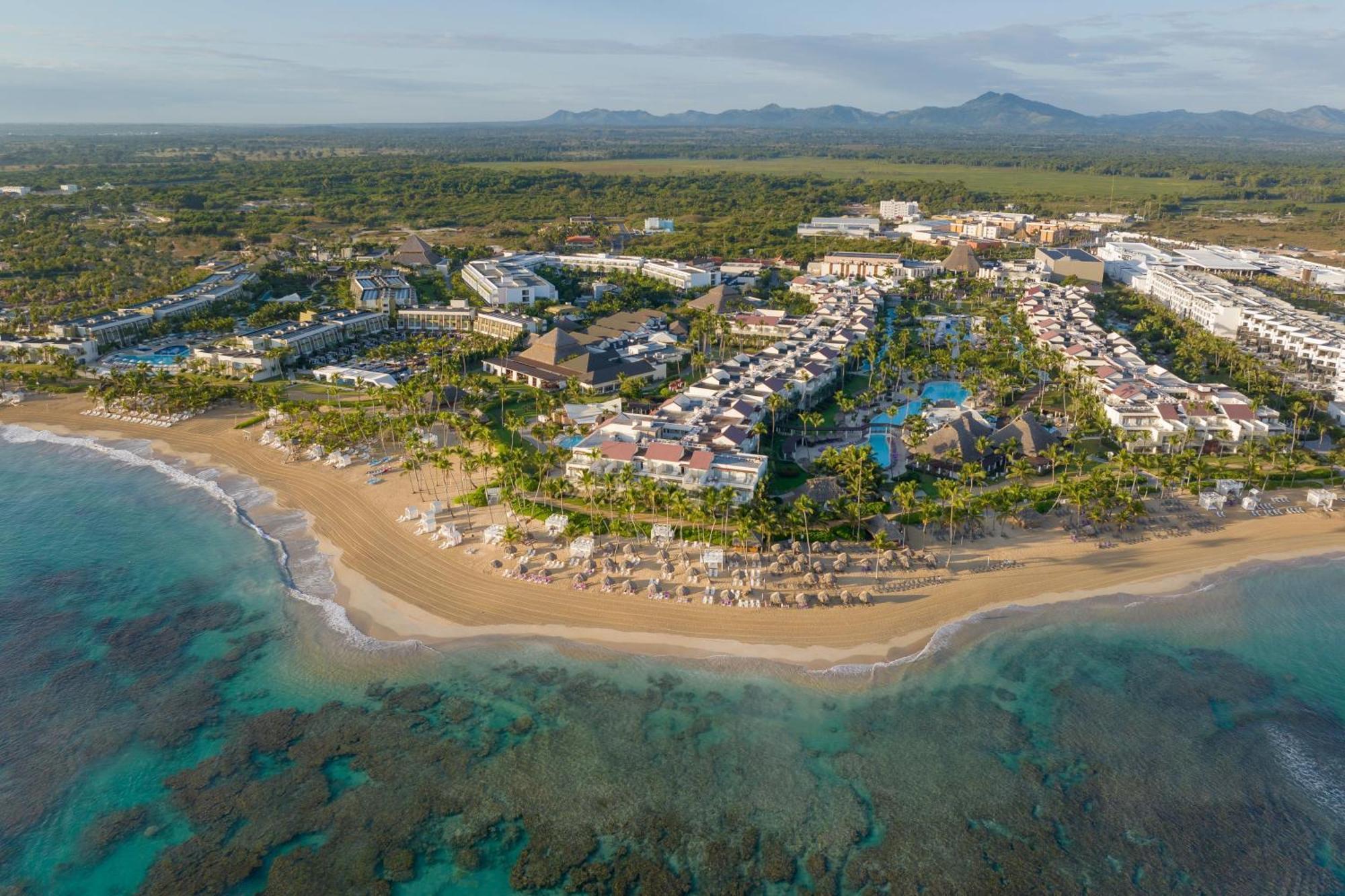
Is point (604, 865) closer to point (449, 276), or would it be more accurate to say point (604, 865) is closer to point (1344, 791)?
point (1344, 791)

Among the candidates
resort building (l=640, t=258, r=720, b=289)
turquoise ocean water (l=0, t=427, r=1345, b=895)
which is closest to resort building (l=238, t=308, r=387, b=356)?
resort building (l=640, t=258, r=720, b=289)

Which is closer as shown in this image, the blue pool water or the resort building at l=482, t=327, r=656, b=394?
the blue pool water

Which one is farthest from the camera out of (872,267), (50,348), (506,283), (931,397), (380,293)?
(872,267)

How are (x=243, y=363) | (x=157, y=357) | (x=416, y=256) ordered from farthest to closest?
(x=416, y=256), (x=157, y=357), (x=243, y=363)

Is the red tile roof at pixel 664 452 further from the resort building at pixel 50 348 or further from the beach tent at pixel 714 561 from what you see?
the resort building at pixel 50 348

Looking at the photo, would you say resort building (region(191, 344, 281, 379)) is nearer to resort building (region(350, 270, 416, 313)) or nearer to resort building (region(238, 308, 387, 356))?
resort building (region(238, 308, 387, 356))

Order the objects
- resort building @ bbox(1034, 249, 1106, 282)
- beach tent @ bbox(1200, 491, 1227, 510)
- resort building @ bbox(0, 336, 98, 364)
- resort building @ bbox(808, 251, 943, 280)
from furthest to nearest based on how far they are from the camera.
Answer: resort building @ bbox(808, 251, 943, 280), resort building @ bbox(1034, 249, 1106, 282), resort building @ bbox(0, 336, 98, 364), beach tent @ bbox(1200, 491, 1227, 510)

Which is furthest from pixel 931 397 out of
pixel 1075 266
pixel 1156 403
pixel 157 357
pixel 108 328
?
pixel 108 328

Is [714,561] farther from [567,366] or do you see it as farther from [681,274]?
[681,274]
